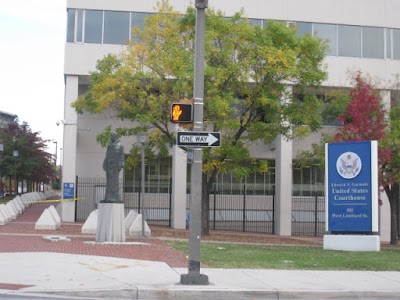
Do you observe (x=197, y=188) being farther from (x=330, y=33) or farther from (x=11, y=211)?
(x=330, y=33)

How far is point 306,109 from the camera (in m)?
23.7

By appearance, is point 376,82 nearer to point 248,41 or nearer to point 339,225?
point 248,41

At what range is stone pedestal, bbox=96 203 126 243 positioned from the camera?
60.5 feet

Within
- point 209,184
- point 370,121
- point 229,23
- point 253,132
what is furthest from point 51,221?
point 370,121

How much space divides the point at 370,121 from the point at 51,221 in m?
13.6

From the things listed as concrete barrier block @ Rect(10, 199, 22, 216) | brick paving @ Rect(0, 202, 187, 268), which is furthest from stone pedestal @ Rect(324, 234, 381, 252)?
concrete barrier block @ Rect(10, 199, 22, 216)

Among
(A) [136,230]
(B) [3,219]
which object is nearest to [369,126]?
(A) [136,230]

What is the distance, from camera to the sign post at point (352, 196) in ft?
63.3

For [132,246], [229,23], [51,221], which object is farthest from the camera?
[51,221]

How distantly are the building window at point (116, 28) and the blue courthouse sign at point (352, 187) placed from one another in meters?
15.5

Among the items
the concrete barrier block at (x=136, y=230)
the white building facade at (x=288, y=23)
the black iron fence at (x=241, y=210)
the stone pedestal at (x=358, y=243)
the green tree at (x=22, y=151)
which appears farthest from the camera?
the green tree at (x=22, y=151)

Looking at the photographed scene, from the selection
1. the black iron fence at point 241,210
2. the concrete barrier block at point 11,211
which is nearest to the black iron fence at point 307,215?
the black iron fence at point 241,210

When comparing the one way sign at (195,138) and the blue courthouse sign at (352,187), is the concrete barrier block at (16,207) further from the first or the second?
the one way sign at (195,138)

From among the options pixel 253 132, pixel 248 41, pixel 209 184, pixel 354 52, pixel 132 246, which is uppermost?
pixel 354 52
